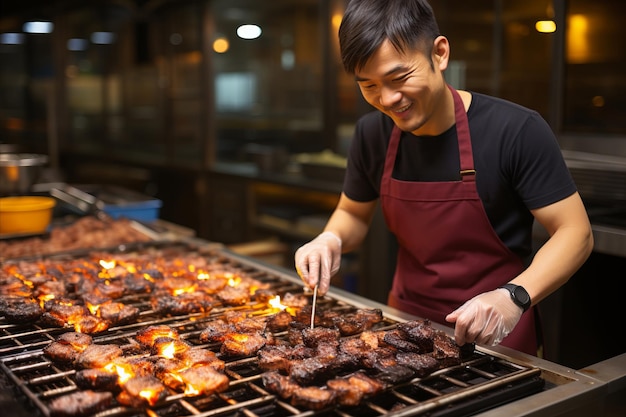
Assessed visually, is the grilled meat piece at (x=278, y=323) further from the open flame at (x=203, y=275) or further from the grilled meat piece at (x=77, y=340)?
the open flame at (x=203, y=275)

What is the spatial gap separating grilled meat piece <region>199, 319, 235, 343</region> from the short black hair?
0.92 meters

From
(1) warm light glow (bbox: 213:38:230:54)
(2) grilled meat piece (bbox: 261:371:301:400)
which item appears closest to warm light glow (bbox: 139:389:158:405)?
(2) grilled meat piece (bbox: 261:371:301:400)

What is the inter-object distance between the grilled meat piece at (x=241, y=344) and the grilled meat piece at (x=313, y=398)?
363mm

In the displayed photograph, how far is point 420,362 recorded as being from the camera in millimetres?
1778

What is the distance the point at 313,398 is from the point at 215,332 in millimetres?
588

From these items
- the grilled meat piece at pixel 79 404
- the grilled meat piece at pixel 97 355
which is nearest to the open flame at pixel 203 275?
the grilled meat piece at pixel 97 355

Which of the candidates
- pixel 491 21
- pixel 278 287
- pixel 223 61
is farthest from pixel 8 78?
pixel 278 287

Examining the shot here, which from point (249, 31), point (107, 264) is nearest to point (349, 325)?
point (107, 264)

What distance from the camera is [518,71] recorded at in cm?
511

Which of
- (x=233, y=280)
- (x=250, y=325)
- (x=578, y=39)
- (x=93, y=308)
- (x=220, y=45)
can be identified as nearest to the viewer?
(x=250, y=325)

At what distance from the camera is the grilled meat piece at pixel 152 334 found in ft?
6.59

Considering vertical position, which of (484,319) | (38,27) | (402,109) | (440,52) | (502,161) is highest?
(38,27)

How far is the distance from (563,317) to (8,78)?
11781 mm

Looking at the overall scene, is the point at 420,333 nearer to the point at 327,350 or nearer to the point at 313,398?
the point at 327,350
